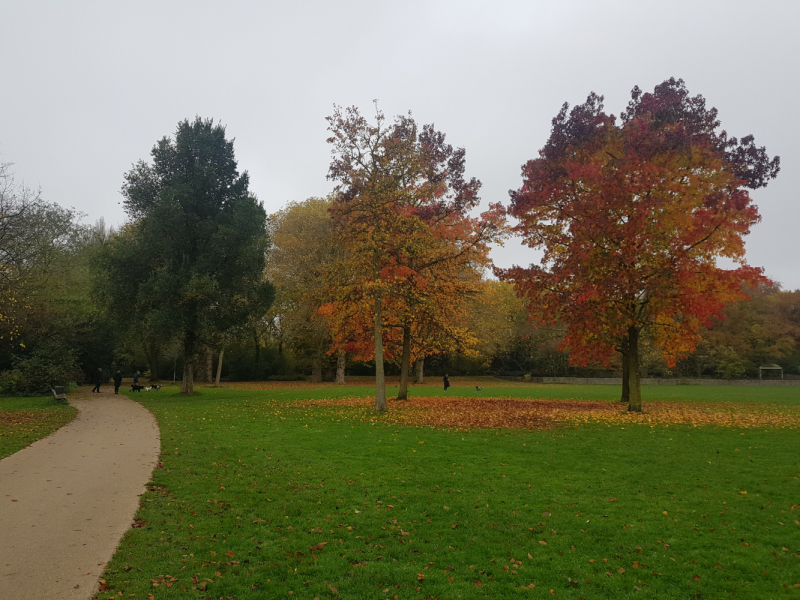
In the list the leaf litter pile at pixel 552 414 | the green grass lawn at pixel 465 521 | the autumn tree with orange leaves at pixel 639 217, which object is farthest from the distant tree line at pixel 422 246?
the green grass lawn at pixel 465 521

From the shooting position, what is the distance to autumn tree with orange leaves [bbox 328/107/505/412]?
19000 mm

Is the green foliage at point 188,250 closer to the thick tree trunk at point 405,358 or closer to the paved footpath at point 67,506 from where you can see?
the thick tree trunk at point 405,358

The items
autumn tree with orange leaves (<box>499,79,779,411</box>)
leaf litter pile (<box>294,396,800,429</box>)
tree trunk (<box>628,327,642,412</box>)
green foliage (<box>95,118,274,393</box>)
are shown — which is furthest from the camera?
green foliage (<box>95,118,274,393</box>)

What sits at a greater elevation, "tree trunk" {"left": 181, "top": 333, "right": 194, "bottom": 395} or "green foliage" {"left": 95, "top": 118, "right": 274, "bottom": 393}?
"green foliage" {"left": 95, "top": 118, "right": 274, "bottom": 393}

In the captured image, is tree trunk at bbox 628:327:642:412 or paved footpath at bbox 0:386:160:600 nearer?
paved footpath at bbox 0:386:160:600

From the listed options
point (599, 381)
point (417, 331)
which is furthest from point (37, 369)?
point (599, 381)

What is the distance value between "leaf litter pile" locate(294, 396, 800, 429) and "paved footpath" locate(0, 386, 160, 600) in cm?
A: 809

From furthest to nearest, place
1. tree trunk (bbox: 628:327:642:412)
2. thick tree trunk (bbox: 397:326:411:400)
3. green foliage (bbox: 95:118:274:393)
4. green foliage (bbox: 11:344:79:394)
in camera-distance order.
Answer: green foliage (bbox: 11:344:79:394)
green foliage (bbox: 95:118:274:393)
thick tree trunk (bbox: 397:326:411:400)
tree trunk (bbox: 628:327:642:412)

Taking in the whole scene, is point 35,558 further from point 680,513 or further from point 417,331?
point 417,331

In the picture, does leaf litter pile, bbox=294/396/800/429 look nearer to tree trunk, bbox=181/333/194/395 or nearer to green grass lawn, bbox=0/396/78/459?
tree trunk, bbox=181/333/194/395

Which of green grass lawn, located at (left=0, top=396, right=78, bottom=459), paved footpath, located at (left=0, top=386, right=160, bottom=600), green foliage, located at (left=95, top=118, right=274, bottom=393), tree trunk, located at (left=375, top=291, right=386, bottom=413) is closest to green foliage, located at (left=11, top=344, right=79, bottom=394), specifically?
green grass lawn, located at (left=0, top=396, right=78, bottom=459)

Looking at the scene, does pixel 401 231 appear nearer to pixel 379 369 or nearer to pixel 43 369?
pixel 379 369

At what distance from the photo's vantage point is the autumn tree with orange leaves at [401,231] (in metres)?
19.0

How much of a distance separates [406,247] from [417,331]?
603 cm
